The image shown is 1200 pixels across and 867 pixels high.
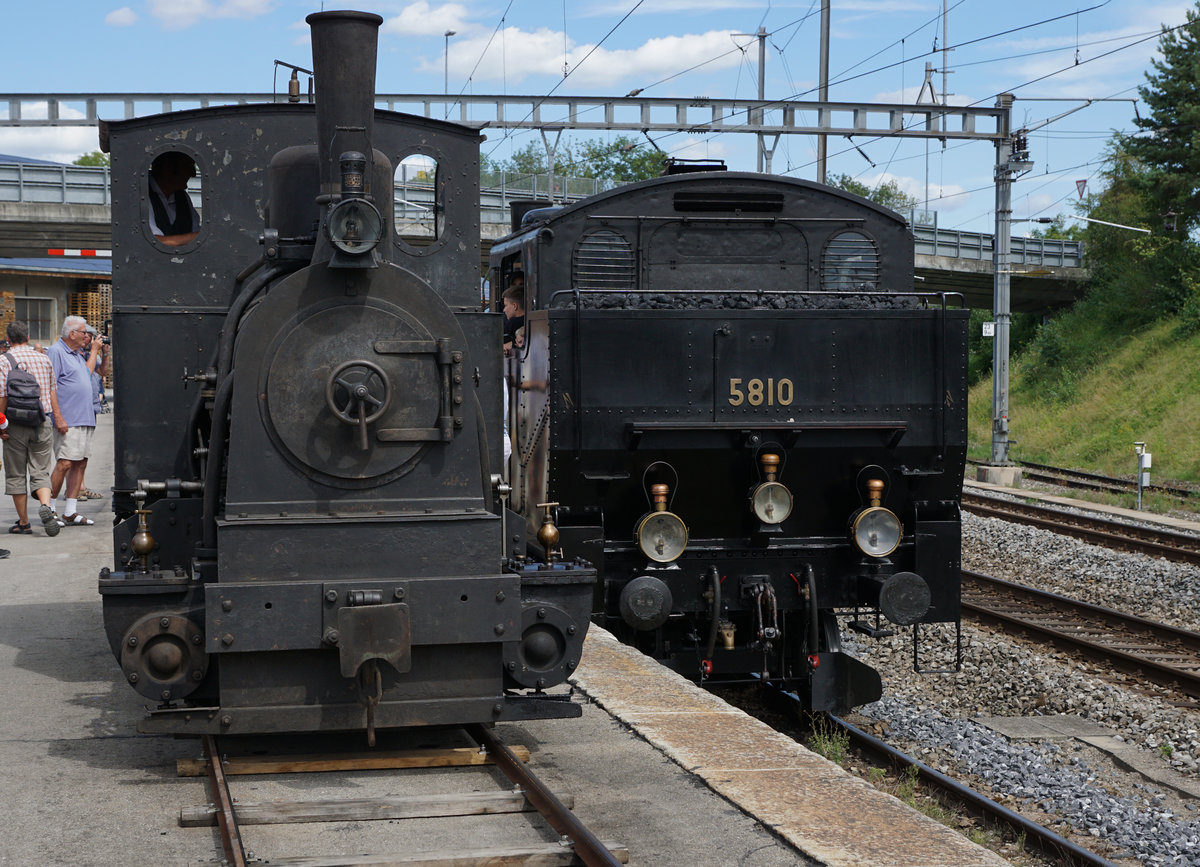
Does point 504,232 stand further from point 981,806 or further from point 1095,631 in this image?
point 981,806

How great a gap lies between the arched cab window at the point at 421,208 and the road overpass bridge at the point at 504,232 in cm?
2647

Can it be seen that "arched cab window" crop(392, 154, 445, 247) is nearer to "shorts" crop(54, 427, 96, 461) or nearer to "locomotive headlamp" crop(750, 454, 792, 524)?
"locomotive headlamp" crop(750, 454, 792, 524)

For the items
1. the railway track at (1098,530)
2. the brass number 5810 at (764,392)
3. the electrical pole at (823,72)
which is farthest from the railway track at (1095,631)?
the electrical pole at (823,72)

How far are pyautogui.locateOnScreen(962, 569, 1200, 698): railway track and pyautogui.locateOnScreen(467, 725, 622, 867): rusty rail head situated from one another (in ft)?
18.4

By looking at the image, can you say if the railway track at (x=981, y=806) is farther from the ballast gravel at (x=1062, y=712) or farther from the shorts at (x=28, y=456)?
the shorts at (x=28, y=456)

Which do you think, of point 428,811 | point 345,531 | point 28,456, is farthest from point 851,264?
point 28,456

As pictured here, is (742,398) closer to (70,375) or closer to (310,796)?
(310,796)

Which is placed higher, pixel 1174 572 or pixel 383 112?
pixel 383 112

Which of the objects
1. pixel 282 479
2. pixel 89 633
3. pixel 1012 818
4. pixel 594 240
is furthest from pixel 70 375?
pixel 1012 818

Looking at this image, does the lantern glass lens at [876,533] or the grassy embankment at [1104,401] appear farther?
the grassy embankment at [1104,401]

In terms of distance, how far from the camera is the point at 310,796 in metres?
4.83

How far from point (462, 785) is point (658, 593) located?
249 cm

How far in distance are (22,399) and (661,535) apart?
6.78 metres

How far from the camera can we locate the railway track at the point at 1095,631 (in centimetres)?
932
